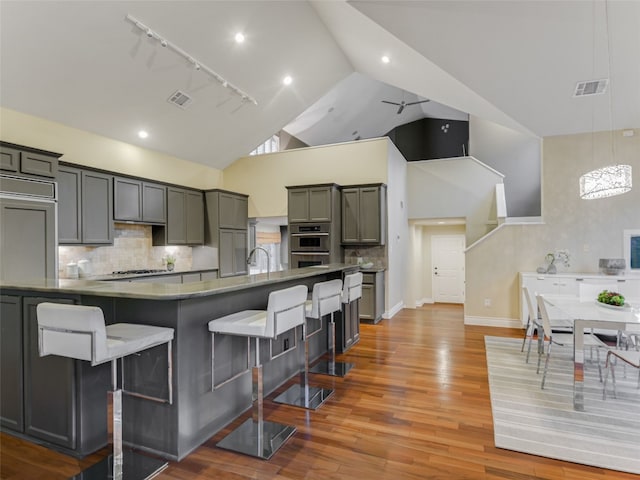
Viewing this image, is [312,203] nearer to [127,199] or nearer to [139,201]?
[139,201]

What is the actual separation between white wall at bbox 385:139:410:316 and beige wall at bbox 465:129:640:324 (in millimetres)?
1424

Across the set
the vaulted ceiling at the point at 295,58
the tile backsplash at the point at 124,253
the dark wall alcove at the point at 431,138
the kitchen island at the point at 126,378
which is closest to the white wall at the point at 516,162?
the dark wall alcove at the point at 431,138

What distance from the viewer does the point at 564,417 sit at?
2738 millimetres

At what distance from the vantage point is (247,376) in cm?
286

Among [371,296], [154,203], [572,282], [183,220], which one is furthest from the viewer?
[183,220]

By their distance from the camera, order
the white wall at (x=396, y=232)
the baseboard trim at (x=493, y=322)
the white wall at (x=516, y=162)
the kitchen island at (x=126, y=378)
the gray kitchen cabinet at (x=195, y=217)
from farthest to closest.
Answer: the white wall at (x=516, y=162) → the white wall at (x=396, y=232) → the gray kitchen cabinet at (x=195, y=217) → the baseboard trim at (x=493, y=322) → the kitchen island at (x=126, y=378)

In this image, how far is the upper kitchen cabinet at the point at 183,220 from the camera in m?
5.97

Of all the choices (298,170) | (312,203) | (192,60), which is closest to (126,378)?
(192,60)

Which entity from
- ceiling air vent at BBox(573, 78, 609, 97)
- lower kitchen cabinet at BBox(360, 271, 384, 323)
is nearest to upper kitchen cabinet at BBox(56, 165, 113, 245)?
lower kitchen cabinet at BBox(360, 271, 384, 323)

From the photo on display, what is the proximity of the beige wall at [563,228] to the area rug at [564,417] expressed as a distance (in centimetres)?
198

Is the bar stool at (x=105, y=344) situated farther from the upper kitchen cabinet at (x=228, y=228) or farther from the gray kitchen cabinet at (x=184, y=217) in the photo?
the upper kitchen cabinet at (x=228, y=228)

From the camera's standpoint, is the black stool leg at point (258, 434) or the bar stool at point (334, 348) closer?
the black stool leg at point (258, 434)

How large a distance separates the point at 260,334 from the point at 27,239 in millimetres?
3023

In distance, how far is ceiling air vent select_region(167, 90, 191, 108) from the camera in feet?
16.5
